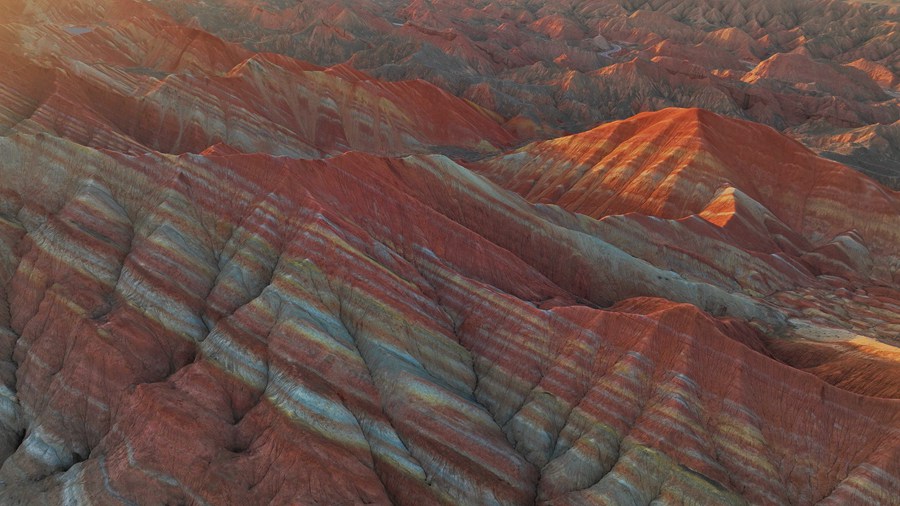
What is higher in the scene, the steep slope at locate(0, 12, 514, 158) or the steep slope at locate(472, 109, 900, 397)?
the steep slope at locate(0, 12, 514, 158)

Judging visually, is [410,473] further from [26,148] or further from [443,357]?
[26,148]

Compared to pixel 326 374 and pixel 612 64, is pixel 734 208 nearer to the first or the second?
pixel 326 374

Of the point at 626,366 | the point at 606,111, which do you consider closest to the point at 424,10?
the point at 606,111

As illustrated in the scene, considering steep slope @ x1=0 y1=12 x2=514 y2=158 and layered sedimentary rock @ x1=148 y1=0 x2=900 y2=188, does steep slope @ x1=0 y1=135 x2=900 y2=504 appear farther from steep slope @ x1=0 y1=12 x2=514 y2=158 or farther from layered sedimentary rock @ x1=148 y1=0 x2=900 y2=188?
layered sedimentary rock @ x1=148 y1=0 x2=900 y2=188

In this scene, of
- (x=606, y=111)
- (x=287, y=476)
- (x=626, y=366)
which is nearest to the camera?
(x=287, y=476)

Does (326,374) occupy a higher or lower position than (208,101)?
lower

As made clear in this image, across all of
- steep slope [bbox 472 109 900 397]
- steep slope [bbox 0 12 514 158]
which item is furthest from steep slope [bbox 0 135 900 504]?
steep slope [bbox 0 12 514 158]

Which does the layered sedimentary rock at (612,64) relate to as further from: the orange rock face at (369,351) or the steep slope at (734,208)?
the orange rock face at (369,351)

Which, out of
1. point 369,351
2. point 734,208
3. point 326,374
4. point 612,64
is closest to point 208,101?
point 369,351

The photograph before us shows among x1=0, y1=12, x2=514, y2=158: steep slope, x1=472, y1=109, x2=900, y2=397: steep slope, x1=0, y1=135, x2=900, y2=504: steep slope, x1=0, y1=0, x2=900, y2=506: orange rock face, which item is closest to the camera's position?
x1=0, y1=135, x2=900, y2=504: steep slope

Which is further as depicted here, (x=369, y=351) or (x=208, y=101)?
(x=208, y=101)

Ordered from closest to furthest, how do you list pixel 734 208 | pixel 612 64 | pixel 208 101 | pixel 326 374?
pixel 326 374 < pixel 734 208 < pixel 208 101 < pixel 612 64
